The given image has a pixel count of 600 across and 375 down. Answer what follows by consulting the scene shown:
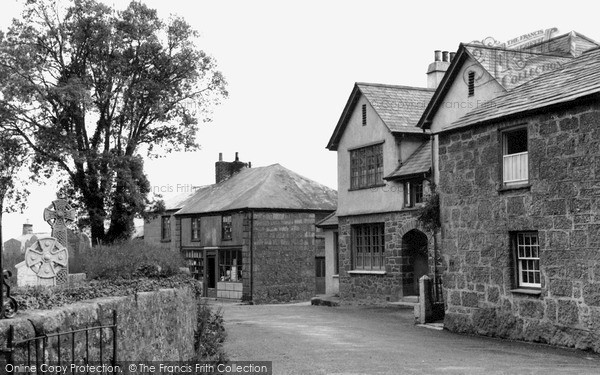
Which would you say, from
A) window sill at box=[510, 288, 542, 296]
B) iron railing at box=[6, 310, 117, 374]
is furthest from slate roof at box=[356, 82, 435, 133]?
iron railing at box=[6, 310, 117, 374]

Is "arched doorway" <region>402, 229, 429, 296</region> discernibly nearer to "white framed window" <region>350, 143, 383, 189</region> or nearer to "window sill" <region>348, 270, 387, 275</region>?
"window sill" <region>348, 270, 387, 275</region>

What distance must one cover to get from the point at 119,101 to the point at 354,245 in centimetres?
1353

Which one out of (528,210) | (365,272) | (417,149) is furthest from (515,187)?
(365,272)

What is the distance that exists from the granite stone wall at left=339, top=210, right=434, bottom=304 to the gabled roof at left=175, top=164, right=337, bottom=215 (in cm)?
862

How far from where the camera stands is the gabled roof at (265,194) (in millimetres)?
39969

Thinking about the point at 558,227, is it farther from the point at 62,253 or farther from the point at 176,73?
the point at 176,73

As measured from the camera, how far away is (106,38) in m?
34.8

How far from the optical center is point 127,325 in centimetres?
805

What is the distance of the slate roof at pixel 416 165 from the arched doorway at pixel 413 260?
2.26 m

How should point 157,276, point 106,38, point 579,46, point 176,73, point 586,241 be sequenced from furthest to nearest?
1. point 176,73
2. point 106,38
3. point 579,46
4. point 586,241
5. point 157,276

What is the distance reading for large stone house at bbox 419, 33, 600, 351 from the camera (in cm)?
1609

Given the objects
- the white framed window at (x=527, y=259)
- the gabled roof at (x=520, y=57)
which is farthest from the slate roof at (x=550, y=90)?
the white framed window at (x=527, y=259)

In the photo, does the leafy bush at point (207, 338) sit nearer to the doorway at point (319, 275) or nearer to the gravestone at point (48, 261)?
the gravestone at point (48, 261)

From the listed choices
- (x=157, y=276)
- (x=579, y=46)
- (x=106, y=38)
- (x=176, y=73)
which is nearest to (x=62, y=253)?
(x=157, y=276)
